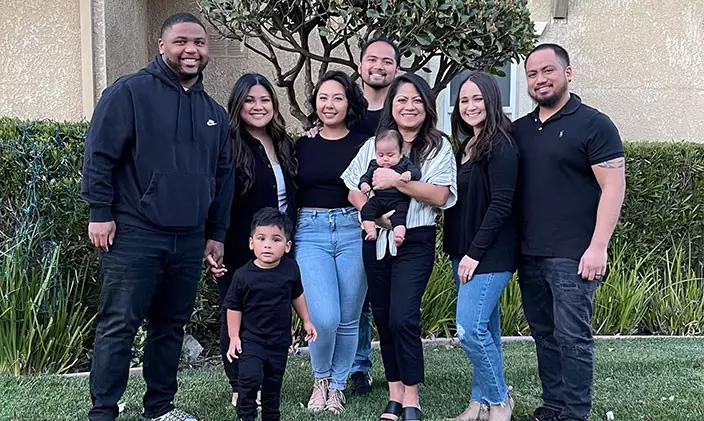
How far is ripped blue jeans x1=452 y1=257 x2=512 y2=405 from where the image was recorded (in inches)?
151

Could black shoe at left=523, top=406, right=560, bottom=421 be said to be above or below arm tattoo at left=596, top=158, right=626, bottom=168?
below

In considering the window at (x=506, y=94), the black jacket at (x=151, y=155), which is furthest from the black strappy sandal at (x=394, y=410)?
the window at (x=506, y=94)

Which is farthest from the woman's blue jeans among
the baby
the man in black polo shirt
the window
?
the window

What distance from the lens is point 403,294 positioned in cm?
391

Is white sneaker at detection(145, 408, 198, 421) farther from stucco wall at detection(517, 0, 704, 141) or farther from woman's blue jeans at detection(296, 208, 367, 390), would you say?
stucco wall at detection(517, 0, 704, 141)

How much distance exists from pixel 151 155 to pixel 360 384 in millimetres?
2089

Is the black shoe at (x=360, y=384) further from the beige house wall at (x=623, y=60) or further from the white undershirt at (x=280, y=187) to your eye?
the beige house wall at (x=623, y=60)

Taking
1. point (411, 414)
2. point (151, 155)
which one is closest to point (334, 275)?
point (411, 414)

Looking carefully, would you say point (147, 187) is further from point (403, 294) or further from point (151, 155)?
point (403, 294)

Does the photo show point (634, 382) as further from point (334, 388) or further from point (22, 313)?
point (22, 313)

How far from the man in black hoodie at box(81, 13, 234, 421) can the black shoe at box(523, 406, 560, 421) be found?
6.93 feet

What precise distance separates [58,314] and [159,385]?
1475mm

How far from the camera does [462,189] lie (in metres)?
3.95

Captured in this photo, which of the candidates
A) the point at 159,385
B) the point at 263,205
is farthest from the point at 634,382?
the point at 159,385
